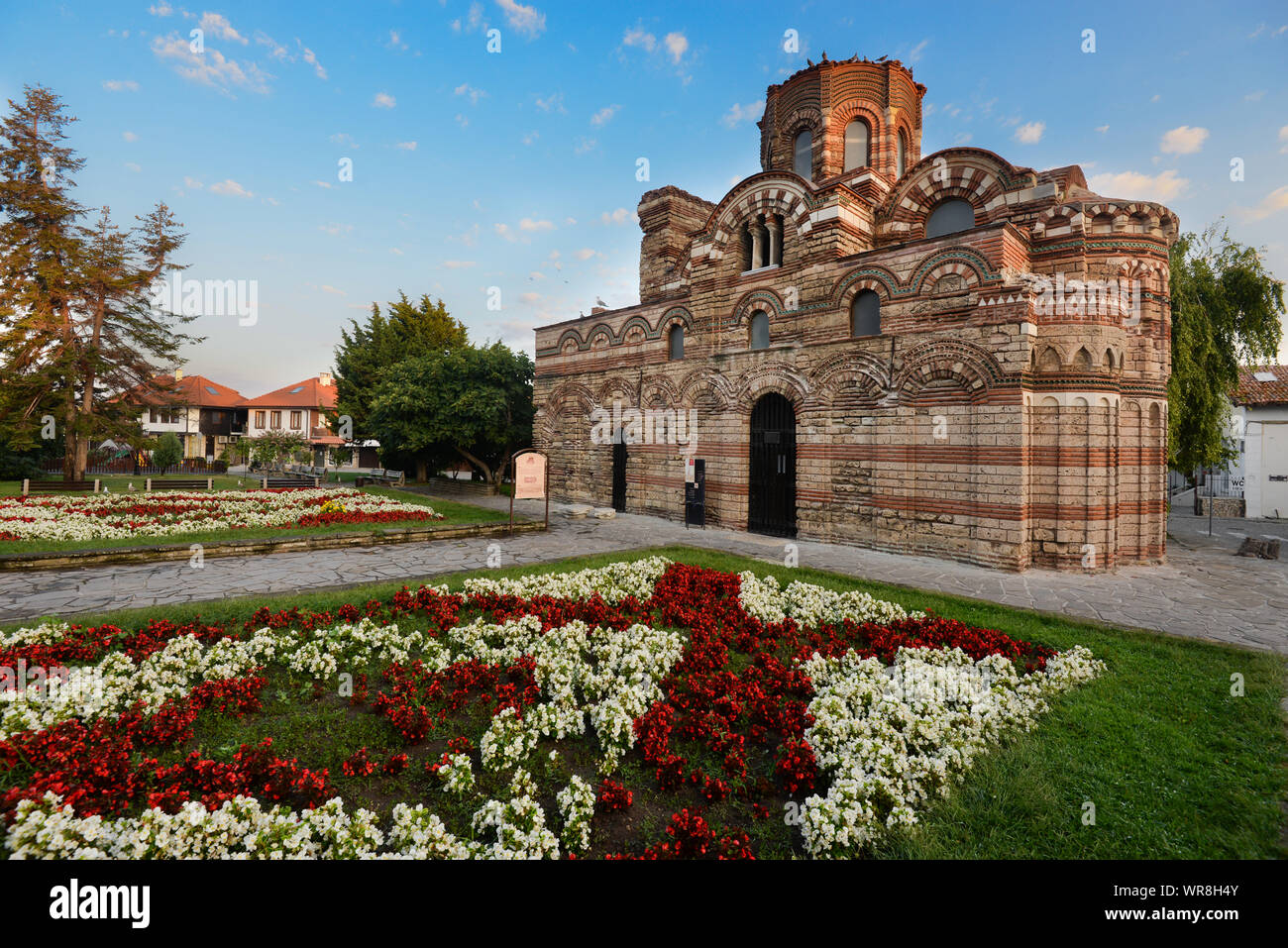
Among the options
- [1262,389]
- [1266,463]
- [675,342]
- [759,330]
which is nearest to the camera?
[759,330]

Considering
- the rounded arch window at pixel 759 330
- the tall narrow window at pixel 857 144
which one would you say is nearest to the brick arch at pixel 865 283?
the rounded arch window at pixel 759 330

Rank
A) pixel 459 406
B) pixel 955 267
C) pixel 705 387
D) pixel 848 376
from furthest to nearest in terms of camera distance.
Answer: pixel 459 406, pixel 705 387, pixel 848 376, pixel 955 267

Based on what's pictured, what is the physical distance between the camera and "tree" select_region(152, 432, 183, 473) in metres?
37.1

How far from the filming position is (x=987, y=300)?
10867 mm

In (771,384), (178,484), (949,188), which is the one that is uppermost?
(949,188)

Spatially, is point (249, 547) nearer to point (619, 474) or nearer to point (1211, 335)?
point (619, 474)

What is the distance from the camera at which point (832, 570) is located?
10.2m

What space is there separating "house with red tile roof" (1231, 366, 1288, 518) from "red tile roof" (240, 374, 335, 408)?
60581 mm

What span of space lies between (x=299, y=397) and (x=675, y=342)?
161 ft

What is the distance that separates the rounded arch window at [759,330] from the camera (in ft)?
49.3

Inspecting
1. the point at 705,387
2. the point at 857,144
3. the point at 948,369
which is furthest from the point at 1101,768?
the point at 857,144

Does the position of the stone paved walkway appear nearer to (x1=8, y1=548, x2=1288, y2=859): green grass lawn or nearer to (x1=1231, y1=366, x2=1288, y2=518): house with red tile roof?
(x1=8, y1=548, x2=1288, y2=859): green grass lawn

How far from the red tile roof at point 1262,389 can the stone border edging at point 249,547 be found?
90.0 feet

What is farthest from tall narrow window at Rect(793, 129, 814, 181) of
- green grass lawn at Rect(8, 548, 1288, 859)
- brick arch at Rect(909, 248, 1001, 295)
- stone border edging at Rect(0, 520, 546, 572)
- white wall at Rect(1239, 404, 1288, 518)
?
white wall at Rect(1239, 404, 1288, 518)
